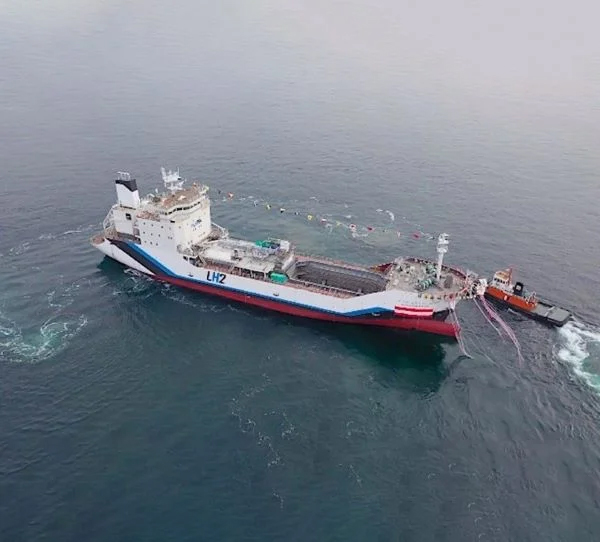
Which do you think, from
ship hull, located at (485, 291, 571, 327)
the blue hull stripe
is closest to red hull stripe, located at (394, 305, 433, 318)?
the blue hull stripe

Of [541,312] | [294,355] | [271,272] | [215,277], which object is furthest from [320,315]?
[541,312]

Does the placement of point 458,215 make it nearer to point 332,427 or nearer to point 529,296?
point 529,296

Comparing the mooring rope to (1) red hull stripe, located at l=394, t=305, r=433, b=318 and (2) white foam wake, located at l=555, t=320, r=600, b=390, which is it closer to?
(2) white foam wake, located at l=555, t=320, r=600, b=390

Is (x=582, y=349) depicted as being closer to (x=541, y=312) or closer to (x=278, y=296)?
(x=541, y=312)

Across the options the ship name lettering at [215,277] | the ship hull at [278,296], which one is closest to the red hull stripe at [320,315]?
the ship hull at [278,296]

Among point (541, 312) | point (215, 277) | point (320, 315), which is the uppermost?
point (541, 312)

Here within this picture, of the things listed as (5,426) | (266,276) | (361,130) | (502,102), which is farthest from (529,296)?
(502,102)
